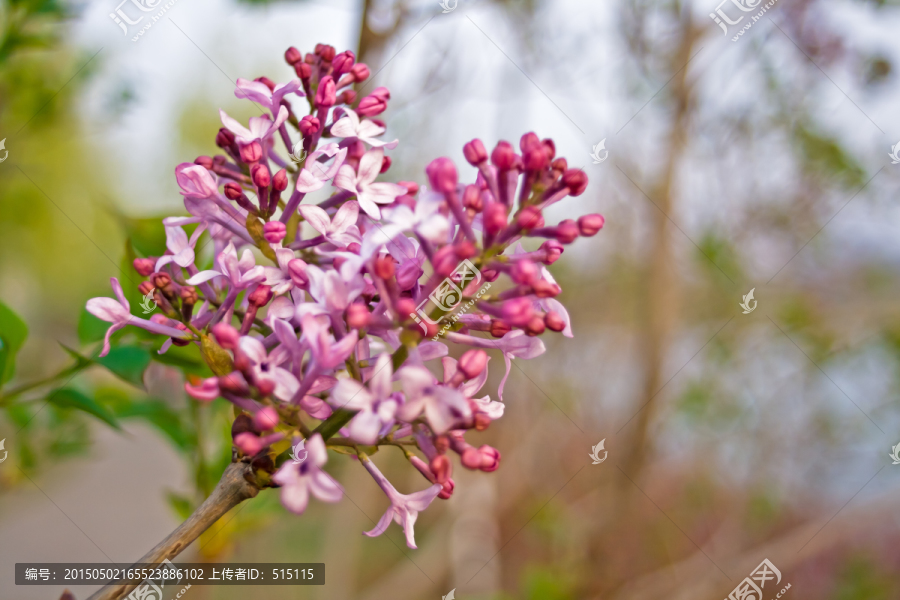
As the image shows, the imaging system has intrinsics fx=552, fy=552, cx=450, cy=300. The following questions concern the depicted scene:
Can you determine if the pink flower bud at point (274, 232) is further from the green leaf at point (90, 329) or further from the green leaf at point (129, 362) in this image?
the green leaf at point (90, 329)

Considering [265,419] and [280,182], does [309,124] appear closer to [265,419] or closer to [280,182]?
[280,182]

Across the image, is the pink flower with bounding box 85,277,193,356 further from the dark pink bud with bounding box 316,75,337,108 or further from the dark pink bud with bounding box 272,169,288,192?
the dark pink bud with bounding box 316,75,337,108

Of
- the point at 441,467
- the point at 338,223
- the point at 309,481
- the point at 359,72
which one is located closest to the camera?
the point at 309,481

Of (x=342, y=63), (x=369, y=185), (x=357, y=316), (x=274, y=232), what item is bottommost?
(x=357, y=316)

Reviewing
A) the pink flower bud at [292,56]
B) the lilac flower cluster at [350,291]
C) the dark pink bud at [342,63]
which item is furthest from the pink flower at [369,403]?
the pink flower bud at [292,56]

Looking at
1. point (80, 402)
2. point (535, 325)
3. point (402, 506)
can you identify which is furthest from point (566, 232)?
point (80, 402)
